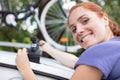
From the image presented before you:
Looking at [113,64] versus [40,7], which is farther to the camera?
[40,7]

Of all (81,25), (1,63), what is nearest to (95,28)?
(81,25)

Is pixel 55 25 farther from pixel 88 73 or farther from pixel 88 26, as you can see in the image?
pixel 88 73

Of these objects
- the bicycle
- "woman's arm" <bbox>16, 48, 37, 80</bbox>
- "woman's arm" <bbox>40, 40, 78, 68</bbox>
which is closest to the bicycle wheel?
the bicycle

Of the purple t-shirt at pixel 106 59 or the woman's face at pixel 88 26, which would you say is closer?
the purple t-shirt at pixel 106 59

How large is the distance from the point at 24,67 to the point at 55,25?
3.98m

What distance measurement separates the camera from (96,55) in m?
1.90

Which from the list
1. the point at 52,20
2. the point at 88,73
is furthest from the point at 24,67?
the point at 52,20

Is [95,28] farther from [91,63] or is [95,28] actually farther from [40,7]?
[40,7]

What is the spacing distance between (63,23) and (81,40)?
3570mm

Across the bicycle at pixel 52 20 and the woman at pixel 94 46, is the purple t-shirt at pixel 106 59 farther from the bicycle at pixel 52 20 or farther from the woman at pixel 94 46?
the bicycle at pixel 52 20

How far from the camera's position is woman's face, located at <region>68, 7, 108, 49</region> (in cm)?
219

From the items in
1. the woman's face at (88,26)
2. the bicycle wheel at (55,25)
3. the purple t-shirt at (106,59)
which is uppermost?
the woman's face at (88,26)

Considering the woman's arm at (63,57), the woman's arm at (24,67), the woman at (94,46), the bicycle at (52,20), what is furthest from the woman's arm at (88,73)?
the bicycle at (52,20)

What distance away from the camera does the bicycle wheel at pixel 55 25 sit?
19.0 ft
